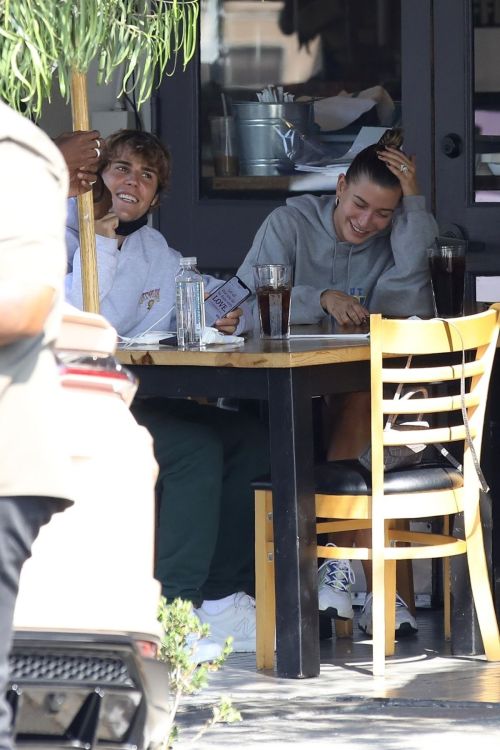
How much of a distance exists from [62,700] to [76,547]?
0.25m

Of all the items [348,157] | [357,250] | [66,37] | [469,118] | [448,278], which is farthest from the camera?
[348,157]

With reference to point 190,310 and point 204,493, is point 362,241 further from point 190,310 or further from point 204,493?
point 204,493

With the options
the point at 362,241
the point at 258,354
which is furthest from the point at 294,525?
the point at 362,241

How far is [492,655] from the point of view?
4238 mm

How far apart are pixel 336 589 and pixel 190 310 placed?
0.95 m

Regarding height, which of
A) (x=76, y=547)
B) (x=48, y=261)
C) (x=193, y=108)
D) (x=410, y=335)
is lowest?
(x=76, y=547)

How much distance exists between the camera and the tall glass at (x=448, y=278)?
15.4 ft

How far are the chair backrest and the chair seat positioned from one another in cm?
7

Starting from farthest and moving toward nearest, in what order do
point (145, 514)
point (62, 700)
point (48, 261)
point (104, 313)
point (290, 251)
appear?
point (290, 251), point (104, 313), point (145, 514), point (62, 700), point (48, 261)

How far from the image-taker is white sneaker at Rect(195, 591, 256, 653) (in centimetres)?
438

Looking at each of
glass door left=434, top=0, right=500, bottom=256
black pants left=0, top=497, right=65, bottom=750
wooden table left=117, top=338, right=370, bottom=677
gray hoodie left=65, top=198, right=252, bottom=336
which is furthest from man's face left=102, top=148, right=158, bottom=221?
black pants left=0, top=497, right=65, bottom=750

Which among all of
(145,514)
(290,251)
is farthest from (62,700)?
(290,251)

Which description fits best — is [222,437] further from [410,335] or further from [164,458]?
[410,335]

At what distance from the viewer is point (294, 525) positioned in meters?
3.96
